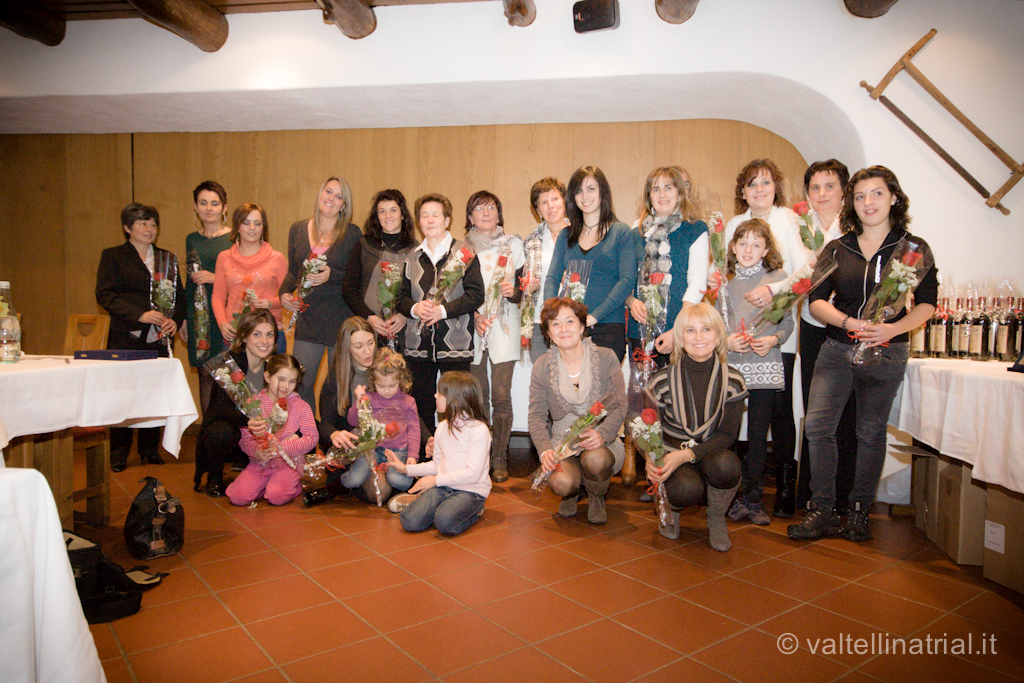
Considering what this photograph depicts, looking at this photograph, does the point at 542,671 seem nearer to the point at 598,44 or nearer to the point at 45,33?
the point at 598,44

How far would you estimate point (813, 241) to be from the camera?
3.23 m

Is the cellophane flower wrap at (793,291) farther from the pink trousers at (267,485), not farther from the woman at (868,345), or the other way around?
the pink trousers at (267,485)

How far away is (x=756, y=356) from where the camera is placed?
10.6ft

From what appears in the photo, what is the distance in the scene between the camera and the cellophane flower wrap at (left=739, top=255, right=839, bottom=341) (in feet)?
9.90

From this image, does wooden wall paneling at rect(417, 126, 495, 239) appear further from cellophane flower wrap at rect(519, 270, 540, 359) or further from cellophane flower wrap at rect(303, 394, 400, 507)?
cellophane flower wrap at rect(303, 394, 400, 507)

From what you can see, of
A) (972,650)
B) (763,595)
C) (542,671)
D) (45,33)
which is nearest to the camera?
(542,671)

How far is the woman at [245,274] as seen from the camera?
4.12m

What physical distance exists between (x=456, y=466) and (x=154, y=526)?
1.33 metres

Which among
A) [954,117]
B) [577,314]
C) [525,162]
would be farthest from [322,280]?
[954,117]

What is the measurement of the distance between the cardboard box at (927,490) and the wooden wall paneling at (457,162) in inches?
145

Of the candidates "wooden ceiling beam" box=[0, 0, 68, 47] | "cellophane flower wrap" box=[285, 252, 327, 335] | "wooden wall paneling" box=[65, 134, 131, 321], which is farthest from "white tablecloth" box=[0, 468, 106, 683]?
"wooden wall paneling" box=[65, 134, 131, 321]

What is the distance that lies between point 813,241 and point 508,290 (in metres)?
1.65

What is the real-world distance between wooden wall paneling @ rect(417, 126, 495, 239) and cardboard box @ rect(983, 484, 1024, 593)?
159 inches

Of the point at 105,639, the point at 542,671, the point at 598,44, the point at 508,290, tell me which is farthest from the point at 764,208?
the point at 105,639
